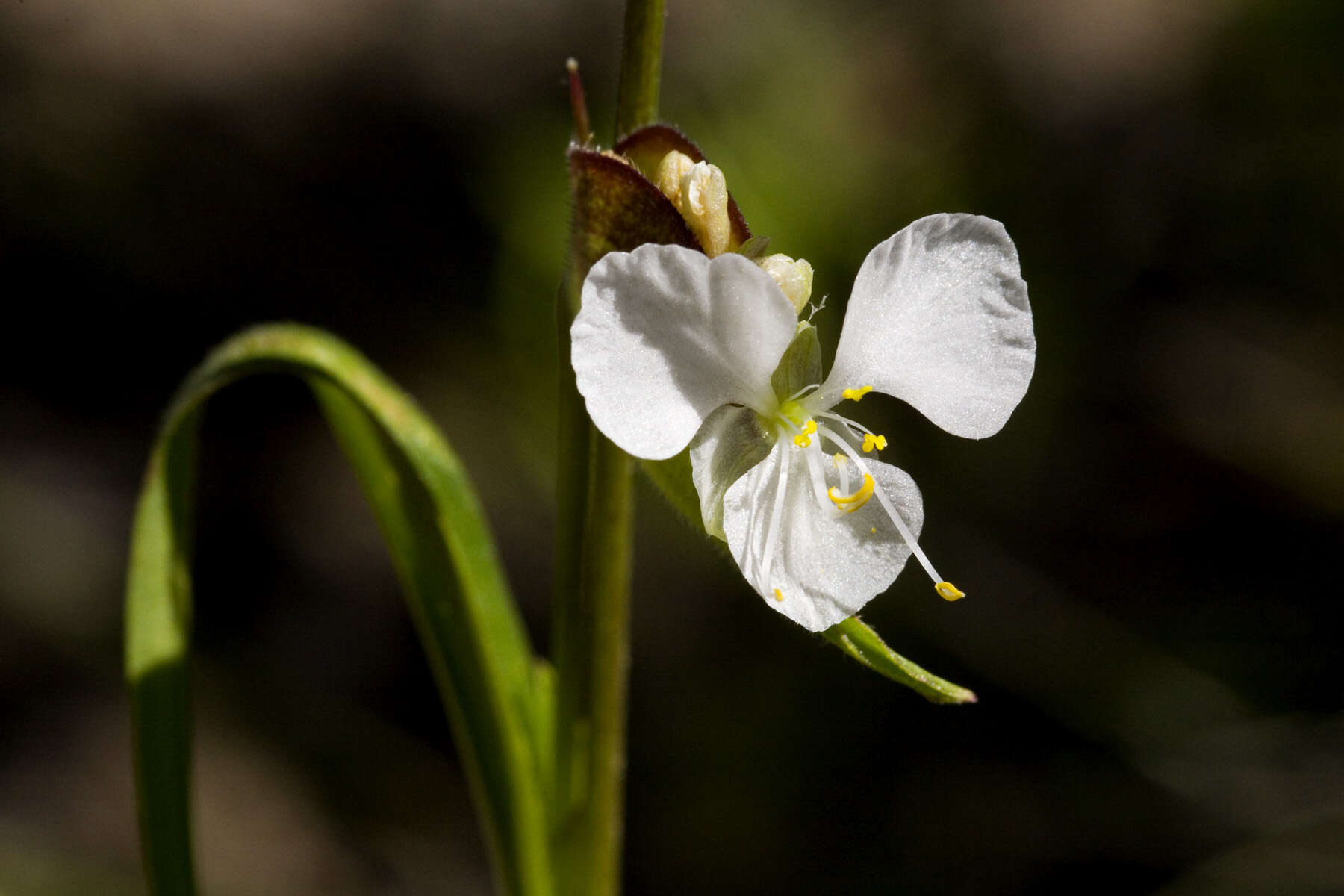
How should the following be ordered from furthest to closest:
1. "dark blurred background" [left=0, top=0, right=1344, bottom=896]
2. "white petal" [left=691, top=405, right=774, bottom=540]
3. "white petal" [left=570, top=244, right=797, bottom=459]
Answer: "dark blurred background" [left=0, top=0, right=1344, bottom=896] → "white petal" [left=691, top=405, right=774, bottom=540] → "white petal" [left=570, top=244, right=797, bottom=459]

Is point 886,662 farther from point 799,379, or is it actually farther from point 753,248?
point 753,248

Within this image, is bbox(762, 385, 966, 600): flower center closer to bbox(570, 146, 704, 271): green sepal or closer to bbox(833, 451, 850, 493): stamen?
bbox(833, 451, 850, 493): stamen

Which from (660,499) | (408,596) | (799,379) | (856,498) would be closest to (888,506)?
(856,498)

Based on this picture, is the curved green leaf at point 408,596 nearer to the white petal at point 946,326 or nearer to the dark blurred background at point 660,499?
the white petal at point 946,326

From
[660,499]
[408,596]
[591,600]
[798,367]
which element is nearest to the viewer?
[798,367]

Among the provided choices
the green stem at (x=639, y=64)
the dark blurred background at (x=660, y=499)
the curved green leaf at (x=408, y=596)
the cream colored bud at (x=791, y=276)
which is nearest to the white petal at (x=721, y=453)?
the cream colored bud at (x=791, y=276)

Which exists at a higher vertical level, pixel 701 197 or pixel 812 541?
pixel 701 197

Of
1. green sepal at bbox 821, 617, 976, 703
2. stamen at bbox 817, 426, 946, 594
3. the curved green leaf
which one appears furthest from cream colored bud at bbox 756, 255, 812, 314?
the curved green leaf
